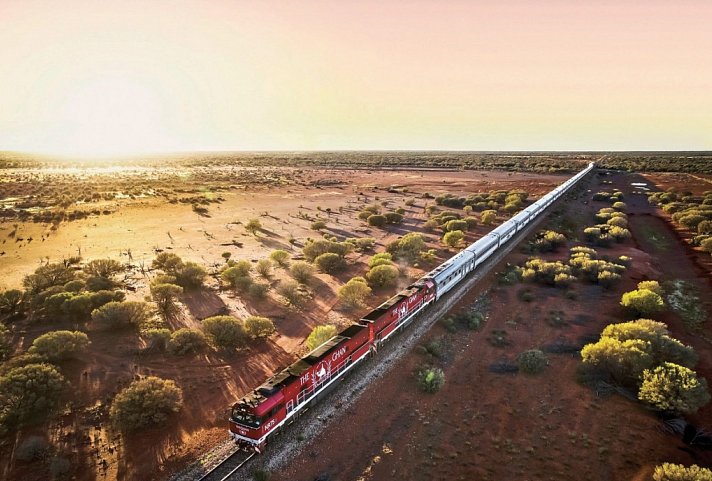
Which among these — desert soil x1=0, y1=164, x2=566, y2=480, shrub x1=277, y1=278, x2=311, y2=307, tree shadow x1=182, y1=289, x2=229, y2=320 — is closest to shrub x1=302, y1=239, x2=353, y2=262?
desert soil x1=0, y1=164, x2=566, y2=480

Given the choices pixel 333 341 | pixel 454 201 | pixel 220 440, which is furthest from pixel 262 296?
pixel 454 201

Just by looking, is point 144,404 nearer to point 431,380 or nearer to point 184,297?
point 431,380

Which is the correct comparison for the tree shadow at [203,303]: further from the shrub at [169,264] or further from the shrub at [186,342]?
the shrub at [186,342]

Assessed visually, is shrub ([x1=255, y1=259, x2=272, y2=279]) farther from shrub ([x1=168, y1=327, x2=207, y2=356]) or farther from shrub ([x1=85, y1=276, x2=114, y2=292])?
shrub ([x1=168, y1=327, x2=207, y2=356])

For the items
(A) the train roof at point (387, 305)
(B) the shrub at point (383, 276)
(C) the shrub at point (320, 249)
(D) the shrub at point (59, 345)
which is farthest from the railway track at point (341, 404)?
(D) the shrub at point (59, 345)

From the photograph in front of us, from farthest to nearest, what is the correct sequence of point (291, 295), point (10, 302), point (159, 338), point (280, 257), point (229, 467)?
1. point (280, 257)
2. point (291, 295)
3. point (10, 302)
4. point (159, 338)
5. point (229, 467)

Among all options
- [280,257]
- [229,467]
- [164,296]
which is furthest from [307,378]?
[280,257]

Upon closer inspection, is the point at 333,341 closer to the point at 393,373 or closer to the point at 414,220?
the point at 393,373
